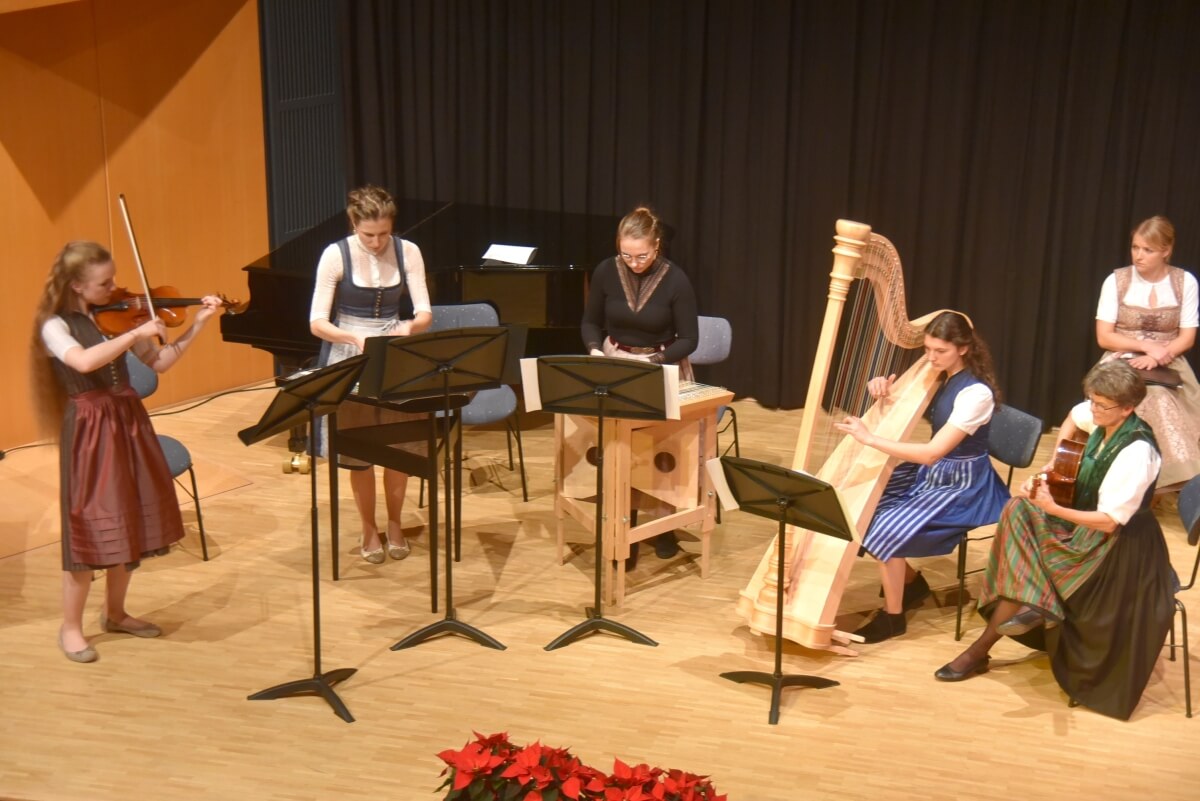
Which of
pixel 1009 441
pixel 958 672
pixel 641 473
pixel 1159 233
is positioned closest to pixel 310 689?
pixel 641 473

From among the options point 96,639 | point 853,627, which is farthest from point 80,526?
point 853,627

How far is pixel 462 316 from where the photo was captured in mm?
6164

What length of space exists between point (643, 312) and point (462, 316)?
3.57ft

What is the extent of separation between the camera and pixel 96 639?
4.96 meters

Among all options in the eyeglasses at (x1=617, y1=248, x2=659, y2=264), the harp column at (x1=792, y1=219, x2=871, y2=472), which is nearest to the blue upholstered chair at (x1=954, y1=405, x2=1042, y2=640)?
the harp column at (x1=792, y1=219, x2=871, y2=472)

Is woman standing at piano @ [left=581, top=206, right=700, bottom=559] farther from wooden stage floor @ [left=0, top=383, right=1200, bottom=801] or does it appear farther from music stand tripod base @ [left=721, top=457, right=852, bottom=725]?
music stand tripod base @ [left=721, top=457, right=852, bottom=725]

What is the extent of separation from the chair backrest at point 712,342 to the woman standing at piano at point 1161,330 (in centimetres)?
172

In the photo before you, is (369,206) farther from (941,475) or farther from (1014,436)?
(1014,436)

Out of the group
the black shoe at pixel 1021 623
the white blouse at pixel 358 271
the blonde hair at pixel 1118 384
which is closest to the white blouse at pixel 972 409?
the blonde hair at pixel 1118 384

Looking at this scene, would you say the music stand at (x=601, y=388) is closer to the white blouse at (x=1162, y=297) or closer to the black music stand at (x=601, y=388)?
the black music stand at (x=601, y=388)

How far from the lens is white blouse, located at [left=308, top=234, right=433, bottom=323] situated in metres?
5.26

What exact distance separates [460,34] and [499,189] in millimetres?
972

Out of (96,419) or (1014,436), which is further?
(1014,436)

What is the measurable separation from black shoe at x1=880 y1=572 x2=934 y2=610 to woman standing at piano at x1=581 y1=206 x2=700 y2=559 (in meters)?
1.30
